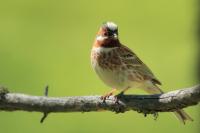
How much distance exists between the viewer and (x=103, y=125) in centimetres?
639

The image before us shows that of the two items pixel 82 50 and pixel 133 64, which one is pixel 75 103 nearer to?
pixel 133 64

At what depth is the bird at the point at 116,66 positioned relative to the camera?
4.40 m

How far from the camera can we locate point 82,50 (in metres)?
7.26

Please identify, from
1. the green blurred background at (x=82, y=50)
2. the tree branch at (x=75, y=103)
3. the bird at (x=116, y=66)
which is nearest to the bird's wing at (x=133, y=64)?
the bird at (x=116, y=66)

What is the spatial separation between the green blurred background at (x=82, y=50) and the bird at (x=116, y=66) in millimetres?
1504

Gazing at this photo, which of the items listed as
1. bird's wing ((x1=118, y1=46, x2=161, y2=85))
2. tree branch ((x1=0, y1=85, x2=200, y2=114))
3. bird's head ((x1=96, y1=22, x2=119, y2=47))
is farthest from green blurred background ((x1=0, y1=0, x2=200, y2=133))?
tree branch ((x1=0, y1=85, x2=200, y2=114))

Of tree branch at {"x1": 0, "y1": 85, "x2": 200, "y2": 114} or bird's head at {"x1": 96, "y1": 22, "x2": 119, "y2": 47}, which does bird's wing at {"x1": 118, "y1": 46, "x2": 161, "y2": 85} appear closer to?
bird's head at {"x1": 96, "y1": 22, "x2": 119, "y2": 47}

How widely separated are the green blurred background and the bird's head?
1.66m

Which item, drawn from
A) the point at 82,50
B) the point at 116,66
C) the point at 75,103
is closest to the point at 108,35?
the point at 116,66

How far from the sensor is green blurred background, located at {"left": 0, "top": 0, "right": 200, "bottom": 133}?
20.9 feet

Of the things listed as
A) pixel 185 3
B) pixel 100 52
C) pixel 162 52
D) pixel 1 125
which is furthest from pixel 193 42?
pixel 100 52

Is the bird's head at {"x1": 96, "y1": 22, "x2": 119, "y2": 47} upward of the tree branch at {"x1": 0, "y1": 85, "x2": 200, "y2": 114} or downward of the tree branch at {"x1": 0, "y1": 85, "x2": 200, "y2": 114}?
upward

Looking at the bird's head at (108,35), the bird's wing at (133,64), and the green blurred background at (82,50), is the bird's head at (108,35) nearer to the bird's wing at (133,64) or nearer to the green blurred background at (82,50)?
the bird's wing at (133,64)

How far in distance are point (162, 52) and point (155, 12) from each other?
0.80m
